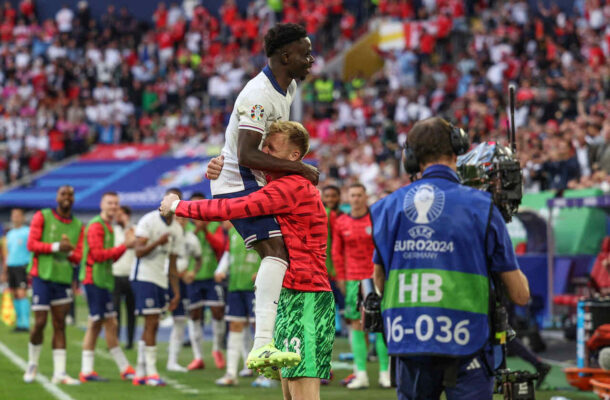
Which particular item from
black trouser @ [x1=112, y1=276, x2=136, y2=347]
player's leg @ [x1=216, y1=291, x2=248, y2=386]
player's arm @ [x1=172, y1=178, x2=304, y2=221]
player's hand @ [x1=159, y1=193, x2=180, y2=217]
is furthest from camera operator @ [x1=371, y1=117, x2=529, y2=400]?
black trouser @ [x1=112, y1=276, x2=136, y2=347]

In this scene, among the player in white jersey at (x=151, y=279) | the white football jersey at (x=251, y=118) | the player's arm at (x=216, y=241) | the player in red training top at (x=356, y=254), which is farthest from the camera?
the player's arm at (x=216, y=241)

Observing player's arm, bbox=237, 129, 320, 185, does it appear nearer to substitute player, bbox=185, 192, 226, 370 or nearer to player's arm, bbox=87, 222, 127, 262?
player's arm, bbox=87, 222, 127, 262

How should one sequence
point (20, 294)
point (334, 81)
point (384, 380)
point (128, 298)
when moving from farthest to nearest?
1. point (334, 81)
2. point (20, 294)
3. point (128, 298)
4. point (384, 380)

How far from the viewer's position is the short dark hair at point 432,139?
16.0 ft

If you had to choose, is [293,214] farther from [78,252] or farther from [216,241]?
[216,241]

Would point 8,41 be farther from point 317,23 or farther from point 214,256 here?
point 214,256

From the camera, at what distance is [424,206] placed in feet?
15.6

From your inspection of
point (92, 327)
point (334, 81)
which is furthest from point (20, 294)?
point (334, 81)

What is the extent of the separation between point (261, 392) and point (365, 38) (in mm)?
24008

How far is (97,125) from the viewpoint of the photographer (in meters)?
34.6

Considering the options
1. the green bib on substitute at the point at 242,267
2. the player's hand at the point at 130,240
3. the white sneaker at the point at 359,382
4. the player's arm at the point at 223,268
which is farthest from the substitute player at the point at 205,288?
the white sneaker at the point at 359,382

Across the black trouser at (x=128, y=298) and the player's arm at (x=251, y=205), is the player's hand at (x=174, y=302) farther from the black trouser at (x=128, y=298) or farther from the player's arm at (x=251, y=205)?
the player's arm at (x=251, y=205)

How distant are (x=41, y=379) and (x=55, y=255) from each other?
1.58 meters

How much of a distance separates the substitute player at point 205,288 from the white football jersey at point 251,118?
24.6 feet
